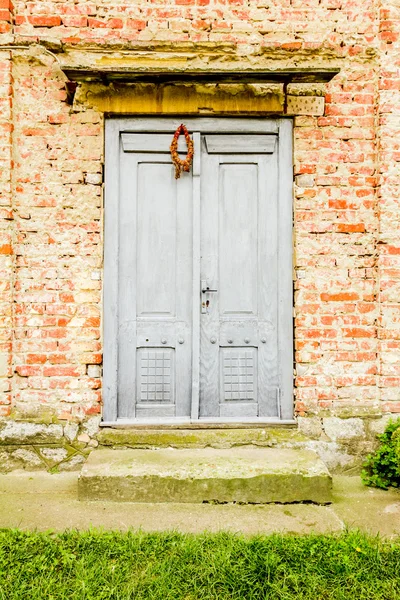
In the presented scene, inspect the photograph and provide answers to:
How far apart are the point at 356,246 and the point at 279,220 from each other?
692 millimetres

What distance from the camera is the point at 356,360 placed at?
13.0 feet

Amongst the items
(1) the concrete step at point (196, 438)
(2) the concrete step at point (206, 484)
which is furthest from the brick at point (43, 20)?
(2) the concrete step at point (206, 484)

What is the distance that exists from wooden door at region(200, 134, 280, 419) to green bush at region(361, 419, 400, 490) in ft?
2.77

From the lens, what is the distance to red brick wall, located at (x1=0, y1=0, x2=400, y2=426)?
3916 mm

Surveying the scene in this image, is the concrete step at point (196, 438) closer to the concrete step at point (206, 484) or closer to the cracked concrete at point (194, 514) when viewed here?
the concrete step at point (206, 484)

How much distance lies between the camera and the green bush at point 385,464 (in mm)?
3693

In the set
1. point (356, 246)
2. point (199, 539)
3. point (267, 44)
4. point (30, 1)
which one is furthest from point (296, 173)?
point (199, 539)

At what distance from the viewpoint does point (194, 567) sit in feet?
8.55

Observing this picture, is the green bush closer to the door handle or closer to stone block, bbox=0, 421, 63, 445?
the door handle

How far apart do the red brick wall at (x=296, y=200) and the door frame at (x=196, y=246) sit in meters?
0.09

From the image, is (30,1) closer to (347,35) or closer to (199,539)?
(347,35)

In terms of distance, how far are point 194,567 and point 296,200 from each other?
2.86 metres

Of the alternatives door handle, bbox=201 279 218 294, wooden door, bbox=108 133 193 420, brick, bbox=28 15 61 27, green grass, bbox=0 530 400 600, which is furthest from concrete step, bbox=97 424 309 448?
brick, bbox=28 15 61 27

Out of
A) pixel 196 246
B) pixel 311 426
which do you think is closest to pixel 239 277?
pixel 196 246
